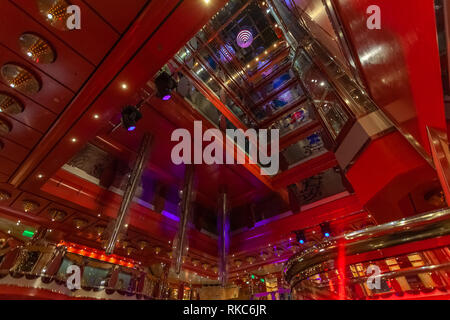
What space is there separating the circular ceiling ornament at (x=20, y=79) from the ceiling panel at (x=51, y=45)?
0.24 meters

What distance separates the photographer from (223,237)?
20.6ft

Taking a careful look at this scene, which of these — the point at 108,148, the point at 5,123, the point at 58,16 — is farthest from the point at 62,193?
the point at 58,16

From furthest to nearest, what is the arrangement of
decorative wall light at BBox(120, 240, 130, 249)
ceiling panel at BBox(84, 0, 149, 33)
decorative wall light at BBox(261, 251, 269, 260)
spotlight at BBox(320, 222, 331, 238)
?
decorative wall light at BBox(261, 251, 269, 260) → decorative wall light at BBox(120, 240, 130, 249) → spotlight at BBox(320, 222, 331, 238) → ceiling panel at BBox(84, 0, 149, 33)

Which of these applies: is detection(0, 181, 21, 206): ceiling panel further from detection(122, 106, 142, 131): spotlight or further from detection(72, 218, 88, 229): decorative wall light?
detection(122, 106, 142, 131): spotlight

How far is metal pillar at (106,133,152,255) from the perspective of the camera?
4.24m

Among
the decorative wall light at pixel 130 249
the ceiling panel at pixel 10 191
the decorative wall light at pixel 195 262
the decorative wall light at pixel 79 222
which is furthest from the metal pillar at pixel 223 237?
the ceiling panel at pixel 10 191

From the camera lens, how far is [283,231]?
6.52 m

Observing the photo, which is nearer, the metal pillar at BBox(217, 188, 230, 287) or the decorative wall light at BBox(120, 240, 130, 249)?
the metal pillar at BBox(217, 188, 230, 287)

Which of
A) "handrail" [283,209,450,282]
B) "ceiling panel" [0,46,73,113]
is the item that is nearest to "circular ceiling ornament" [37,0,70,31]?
"ceiling panel" [0,46,73,113]

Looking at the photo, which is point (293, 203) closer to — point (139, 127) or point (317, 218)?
point (317, 218)

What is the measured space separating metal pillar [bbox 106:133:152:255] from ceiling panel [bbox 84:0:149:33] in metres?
2.88

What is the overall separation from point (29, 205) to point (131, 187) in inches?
90.5

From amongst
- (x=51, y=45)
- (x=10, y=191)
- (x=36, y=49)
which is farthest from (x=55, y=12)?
(x=10, y=191)

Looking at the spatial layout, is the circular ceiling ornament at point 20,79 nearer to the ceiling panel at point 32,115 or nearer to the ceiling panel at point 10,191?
the ceiling panel at point 32,115
